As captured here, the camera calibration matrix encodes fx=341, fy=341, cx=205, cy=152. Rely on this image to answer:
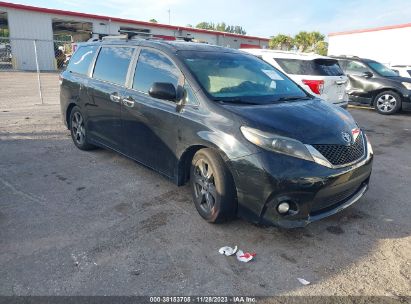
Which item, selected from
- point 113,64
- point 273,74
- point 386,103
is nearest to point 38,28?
point 386,103

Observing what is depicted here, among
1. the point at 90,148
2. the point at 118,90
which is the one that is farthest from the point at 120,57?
the point at 90,148

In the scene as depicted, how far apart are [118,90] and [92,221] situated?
179 centimetres

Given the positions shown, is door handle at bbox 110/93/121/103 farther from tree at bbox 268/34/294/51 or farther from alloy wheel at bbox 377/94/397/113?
tree at bbox 268/34/294/51

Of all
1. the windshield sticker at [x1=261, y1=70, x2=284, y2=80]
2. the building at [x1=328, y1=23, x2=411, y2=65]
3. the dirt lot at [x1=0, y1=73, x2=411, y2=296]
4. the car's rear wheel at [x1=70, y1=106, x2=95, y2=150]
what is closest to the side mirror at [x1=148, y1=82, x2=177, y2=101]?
the dirt lot at [x1=0, y1=73, x2=411, y2=296]

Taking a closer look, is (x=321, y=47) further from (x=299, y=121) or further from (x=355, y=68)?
(x=299, y=121)

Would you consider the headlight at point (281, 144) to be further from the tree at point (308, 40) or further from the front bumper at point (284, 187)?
the tree at point (308, 40)

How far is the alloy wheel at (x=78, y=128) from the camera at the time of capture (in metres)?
5.55

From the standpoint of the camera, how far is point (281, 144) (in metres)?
2.93

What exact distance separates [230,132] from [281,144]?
47 cm

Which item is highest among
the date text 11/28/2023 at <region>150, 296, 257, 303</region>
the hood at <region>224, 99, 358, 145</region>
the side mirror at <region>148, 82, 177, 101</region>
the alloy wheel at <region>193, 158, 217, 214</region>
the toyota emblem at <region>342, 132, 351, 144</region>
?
the side mirror at <region>148, 82, 177, 101</region>

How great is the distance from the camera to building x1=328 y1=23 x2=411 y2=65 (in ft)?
90.7

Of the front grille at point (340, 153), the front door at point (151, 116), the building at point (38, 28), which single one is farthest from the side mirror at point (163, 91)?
the building at point (38, 28)

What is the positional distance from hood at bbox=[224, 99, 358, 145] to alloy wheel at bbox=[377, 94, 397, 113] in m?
7.57

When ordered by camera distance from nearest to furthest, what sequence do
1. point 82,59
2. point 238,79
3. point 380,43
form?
point 238,79 → point 82,59 → point 380,43
